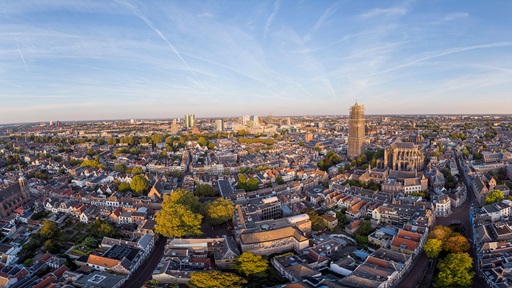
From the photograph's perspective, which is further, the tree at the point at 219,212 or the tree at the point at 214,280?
the tree at the point at 219,212

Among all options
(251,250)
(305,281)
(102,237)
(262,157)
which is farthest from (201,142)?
(305,281)

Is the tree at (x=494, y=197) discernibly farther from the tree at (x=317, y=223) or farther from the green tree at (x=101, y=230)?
the green tree at (x=101, y=230)

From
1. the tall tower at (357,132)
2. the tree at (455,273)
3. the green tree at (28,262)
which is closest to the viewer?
→ the tree at (455,273)

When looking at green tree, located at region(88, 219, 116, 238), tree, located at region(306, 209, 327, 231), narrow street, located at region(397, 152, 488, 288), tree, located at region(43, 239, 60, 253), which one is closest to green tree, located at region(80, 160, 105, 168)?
green tree, located at region(88, 219, 116, 238)

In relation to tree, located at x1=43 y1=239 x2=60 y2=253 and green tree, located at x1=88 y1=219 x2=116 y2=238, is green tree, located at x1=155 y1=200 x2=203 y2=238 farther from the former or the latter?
tree, located at x1=43 y1=239 x2=60 y2=253

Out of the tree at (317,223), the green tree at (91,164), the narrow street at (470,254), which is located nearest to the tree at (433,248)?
the narrow street at (470,254)

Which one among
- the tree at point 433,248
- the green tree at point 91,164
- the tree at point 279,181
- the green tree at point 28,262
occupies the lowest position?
the green tree at point 28,262

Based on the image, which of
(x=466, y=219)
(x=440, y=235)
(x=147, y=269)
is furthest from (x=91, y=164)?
(x=466, y=219)
